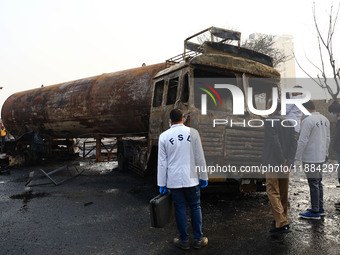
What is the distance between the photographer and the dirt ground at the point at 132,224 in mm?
3664

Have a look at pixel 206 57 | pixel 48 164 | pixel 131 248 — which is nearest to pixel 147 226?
pixel 131 248

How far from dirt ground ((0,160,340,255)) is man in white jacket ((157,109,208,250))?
285 millimetres

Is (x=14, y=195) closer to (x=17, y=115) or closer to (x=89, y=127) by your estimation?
(x=89, y=127)

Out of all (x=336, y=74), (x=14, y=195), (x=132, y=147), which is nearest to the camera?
(x=14, y=195)

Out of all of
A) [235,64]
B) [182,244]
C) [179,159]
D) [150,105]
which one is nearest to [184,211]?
[182,244]

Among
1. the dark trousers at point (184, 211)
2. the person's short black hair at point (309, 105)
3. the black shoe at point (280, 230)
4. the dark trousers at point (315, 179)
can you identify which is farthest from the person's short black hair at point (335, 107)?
the dark trousers at point (184, 211)

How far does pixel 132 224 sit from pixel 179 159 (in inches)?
69.9

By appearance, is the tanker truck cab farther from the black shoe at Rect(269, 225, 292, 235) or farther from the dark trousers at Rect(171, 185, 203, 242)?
the dark trousers at Rect(171, 185, 203, 242)

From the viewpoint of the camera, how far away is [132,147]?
347 inches

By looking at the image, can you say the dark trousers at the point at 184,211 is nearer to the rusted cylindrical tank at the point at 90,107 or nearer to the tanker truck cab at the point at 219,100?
the tanker truck cab at the point at 219,100

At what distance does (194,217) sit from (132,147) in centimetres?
547

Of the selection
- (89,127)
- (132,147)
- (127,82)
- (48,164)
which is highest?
(127,82)

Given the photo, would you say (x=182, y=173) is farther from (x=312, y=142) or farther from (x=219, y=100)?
(x=219, y=100)

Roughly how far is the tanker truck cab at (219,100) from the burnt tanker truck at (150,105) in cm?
2
